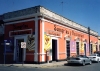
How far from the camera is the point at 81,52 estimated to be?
3531 cm

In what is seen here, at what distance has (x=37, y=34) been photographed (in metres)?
21.6

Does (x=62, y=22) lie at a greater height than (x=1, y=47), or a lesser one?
greater

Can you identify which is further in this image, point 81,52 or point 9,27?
point 81,52

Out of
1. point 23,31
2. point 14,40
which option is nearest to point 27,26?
point 23,31

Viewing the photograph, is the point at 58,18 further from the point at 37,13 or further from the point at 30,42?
the point at 30,42

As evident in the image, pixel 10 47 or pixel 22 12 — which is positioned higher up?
pixel 22 12

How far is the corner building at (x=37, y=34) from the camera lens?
21.6 metres

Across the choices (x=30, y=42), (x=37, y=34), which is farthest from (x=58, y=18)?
(x=30, y=42)

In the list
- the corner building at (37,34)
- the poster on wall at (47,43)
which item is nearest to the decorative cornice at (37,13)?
the corner building at (37,34)

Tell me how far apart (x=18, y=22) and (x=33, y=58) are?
224 inches

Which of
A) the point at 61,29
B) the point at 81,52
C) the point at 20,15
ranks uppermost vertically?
the point at 20,15

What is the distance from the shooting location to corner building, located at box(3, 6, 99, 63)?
21609 mm

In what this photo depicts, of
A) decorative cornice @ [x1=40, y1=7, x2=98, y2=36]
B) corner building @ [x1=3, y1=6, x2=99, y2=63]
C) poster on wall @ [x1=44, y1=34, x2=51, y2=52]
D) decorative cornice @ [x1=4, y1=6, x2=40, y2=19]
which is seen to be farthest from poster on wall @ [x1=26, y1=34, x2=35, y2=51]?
decorative cornice @ [x1=40, y1=7, x2=98, y2=36]

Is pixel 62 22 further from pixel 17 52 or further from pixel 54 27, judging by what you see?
pixel 17 52
